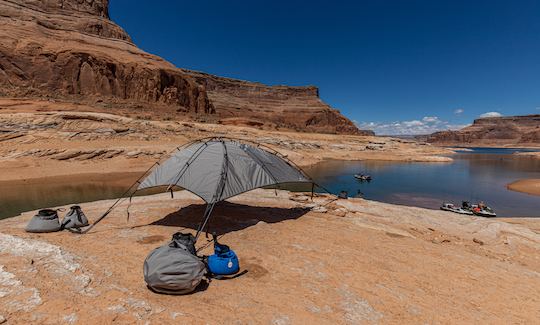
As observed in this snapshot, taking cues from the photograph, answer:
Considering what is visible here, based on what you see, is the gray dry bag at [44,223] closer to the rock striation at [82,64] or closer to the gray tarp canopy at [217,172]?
the gray tarp canopy at [217,172]

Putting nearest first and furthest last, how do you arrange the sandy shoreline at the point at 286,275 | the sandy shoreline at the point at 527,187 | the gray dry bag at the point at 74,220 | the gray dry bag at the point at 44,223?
the sandy shoreline at the point at 286,275
the gray dry bag at the point at 44,223
the gray dry bag at the point at 74,220
the sandy shoreline at the point at 527,187

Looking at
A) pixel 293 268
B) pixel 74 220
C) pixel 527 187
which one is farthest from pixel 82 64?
pixel 527 187

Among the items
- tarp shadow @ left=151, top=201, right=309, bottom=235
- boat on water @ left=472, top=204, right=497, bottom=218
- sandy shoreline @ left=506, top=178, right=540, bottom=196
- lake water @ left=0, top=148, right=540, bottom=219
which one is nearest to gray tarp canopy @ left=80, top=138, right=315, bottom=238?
tarp shadow @ left=151, top=201, right=309, bottom=235

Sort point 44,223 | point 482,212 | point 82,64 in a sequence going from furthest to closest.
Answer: point 82,64, point 482,212, point 44,223

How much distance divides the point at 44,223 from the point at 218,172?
6248 millimetres

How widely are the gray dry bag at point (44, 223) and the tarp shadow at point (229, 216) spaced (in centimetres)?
330

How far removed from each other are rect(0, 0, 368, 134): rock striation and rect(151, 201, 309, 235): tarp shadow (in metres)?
56.6

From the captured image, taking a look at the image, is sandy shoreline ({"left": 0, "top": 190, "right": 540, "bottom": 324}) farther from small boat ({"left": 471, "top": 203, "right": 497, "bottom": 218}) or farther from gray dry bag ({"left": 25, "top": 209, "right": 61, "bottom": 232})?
small boat ({"left": 471, "top": 203, "right": 497, "bottom": 218})

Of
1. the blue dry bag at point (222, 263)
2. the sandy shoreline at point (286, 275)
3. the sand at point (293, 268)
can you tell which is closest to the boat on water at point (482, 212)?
the sand at point (293, 268)

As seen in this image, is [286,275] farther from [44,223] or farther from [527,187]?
[527,187]

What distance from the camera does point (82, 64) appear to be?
64.1 metres

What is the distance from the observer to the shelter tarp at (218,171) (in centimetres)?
993

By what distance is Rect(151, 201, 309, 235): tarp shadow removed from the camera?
36.9ft

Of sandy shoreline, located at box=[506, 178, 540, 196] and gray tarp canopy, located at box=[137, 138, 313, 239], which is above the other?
gray tarp canopy, located at box=[137, 138, 313, 239]
